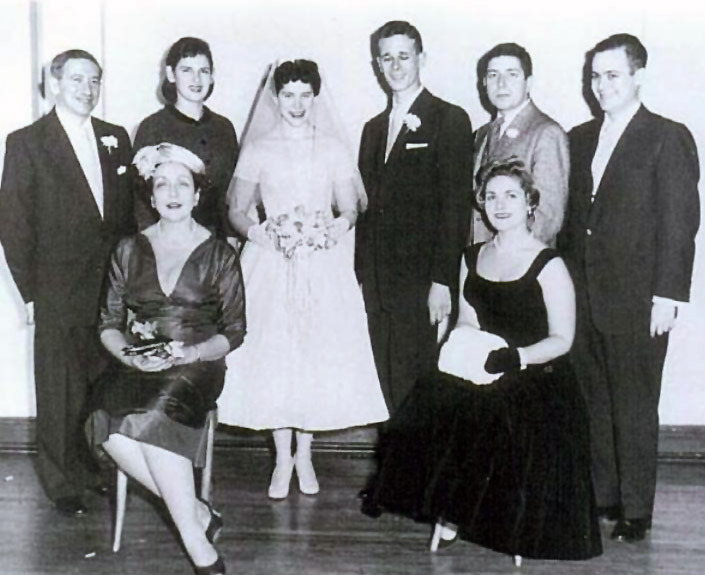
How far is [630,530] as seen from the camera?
330 centimetres

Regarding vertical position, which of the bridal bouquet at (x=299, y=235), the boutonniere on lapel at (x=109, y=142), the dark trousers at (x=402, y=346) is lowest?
the dark trousers at (x=402, y=346)

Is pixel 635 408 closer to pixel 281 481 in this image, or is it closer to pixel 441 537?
pixel 441 537

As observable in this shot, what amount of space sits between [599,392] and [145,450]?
1.66 meters

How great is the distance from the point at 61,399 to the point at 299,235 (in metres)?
1.09

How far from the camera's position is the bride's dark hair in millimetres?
3510

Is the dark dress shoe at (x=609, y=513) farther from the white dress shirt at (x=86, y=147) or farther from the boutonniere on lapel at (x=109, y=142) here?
the boutonniere on lapel at (x=109, y=142)

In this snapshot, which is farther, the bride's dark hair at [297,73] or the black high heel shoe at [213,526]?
the bride's dark hair at [297,73]

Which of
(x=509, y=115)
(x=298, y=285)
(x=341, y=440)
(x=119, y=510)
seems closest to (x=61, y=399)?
(x=119, y=510)

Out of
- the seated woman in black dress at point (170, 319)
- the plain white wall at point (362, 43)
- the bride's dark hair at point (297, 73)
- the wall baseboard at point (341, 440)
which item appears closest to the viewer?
the seated woman in black dress at point (170, 319)

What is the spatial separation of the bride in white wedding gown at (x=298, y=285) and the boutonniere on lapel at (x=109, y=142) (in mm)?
477

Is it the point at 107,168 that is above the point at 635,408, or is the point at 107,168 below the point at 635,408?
above

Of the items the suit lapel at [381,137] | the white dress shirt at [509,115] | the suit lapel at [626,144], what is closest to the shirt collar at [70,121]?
the suit lapel at [381,137]

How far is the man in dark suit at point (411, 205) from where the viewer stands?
11.9 ft

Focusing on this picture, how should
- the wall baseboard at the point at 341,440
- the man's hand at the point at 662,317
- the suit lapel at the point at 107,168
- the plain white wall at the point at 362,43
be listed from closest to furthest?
the man's hand at the point at 662,317
the suit lapel at the point at 107,168
the plain white wall at the point at 362,43
the wall baseboard at the point at 341,440
